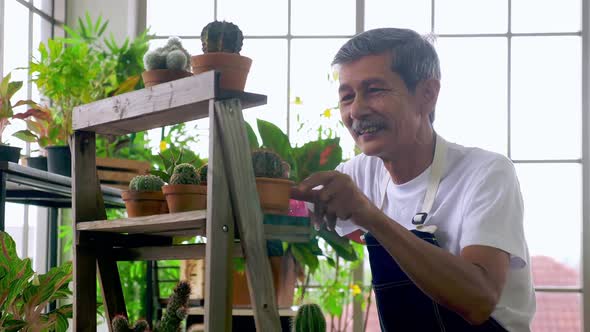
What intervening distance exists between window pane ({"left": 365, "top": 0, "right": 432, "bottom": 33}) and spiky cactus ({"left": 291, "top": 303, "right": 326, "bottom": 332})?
3363 mm

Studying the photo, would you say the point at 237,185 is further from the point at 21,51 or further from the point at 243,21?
the point at 243,21

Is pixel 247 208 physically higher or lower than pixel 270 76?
lower

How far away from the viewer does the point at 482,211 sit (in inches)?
75.2

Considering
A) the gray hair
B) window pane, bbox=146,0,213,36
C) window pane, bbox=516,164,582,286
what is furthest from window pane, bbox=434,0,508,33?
the gray hair

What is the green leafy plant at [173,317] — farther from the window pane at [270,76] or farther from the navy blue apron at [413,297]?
the window pane at [270,76]

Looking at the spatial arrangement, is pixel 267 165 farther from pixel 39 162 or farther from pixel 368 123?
pixel 39 162

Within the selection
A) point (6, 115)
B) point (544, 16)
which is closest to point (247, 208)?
point (6, 115)

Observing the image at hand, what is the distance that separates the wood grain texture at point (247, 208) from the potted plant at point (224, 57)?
11cm

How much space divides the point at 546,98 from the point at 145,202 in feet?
11.9

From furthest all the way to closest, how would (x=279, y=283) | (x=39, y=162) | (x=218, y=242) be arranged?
1. (x=279, y=283)
2. (x=39, y=162)
3. (x=218, y=242)

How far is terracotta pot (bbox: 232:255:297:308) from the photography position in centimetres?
372

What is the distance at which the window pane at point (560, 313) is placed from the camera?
4.84m

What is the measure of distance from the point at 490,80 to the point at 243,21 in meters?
1.52

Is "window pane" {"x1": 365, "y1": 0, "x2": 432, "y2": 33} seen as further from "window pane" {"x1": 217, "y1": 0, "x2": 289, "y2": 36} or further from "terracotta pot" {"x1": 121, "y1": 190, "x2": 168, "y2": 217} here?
"terracotta pot" {"x1": 121, "y1": 190, "x2": 168, "y2": 217}
